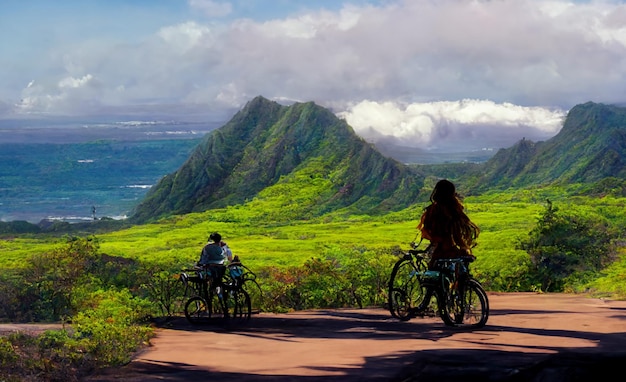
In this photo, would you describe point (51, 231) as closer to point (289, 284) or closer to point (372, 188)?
point (372, 188)

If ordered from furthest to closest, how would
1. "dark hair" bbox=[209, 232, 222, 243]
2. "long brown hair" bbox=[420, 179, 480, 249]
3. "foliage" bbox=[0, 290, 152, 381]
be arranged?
"dark hair" bbox=[209, 232, 222, 243], "long brown hair" bbox=[420, 179, 480, 249], "foliage" bbox=[0, 290, 152, 381]

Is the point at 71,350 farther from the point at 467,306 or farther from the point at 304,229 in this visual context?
the point at 304,229

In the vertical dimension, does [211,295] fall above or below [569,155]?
below

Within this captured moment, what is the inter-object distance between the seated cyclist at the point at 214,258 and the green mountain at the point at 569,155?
85388 mm

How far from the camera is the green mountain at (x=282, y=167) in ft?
359

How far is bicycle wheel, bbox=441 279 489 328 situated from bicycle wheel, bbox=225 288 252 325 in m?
4.36

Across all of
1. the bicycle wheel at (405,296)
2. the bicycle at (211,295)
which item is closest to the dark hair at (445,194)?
the bicycle wheel at (405,296)

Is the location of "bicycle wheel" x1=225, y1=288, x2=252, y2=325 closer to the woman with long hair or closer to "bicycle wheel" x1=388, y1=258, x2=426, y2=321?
"bicycle wheel" x1=388, y1=258, x2=426, y2=321

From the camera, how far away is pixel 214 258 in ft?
44.6

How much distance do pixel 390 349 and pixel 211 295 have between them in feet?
16.4

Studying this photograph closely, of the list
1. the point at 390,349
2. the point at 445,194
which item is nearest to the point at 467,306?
the point at 445,194

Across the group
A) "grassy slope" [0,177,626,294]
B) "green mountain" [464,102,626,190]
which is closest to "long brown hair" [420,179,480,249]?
"grassy slope" [0,177,626,294]

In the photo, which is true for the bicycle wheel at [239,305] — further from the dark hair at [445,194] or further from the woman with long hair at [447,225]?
the dark hair at [445,194]

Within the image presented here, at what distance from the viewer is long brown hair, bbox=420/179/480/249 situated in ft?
34.7
